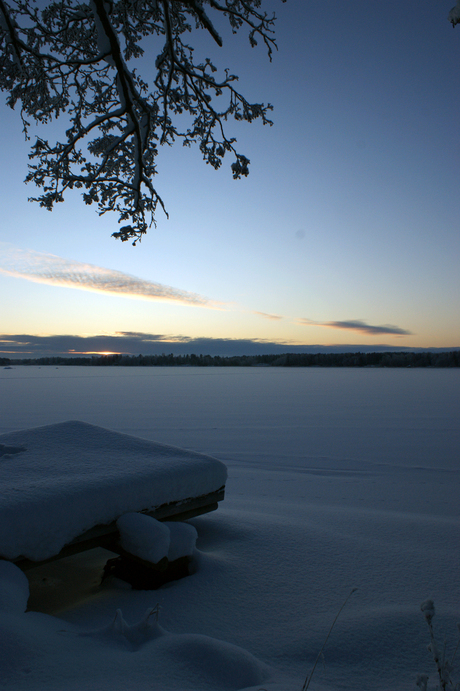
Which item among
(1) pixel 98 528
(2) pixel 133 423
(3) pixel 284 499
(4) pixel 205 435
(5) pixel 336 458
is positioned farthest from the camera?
(2) pixel 133 423

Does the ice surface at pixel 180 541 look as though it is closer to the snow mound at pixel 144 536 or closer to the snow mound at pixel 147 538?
the snow mound at pixel 147 538

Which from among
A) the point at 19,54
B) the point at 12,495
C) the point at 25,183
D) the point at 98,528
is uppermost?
the point at 19,54

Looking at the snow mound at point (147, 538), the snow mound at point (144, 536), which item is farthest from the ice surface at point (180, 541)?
the snow mound at point (144, 536)

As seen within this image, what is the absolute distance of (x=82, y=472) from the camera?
232 centimetres

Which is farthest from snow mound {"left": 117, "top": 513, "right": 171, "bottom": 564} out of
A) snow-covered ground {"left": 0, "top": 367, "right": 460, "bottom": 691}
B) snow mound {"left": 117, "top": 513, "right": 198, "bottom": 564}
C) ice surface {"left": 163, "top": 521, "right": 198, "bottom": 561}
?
snow-covered ground {"left": 0, "top": 367, "right": 460, "bottom": 691}

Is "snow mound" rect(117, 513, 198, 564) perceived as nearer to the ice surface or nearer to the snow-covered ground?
the ice surface

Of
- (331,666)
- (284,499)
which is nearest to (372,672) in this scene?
(331,666)

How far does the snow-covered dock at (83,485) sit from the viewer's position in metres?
1.86

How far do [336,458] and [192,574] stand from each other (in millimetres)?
4035

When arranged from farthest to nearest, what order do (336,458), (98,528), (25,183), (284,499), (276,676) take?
(336,458), (25,183), (284,499), (98,528), (276,676)

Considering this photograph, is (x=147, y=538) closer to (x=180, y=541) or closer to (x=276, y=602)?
(x=180, y=541)

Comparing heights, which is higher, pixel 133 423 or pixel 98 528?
pixel 98 528

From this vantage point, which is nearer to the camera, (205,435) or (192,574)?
(192,574)

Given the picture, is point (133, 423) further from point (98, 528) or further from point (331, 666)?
point (331, 666)
